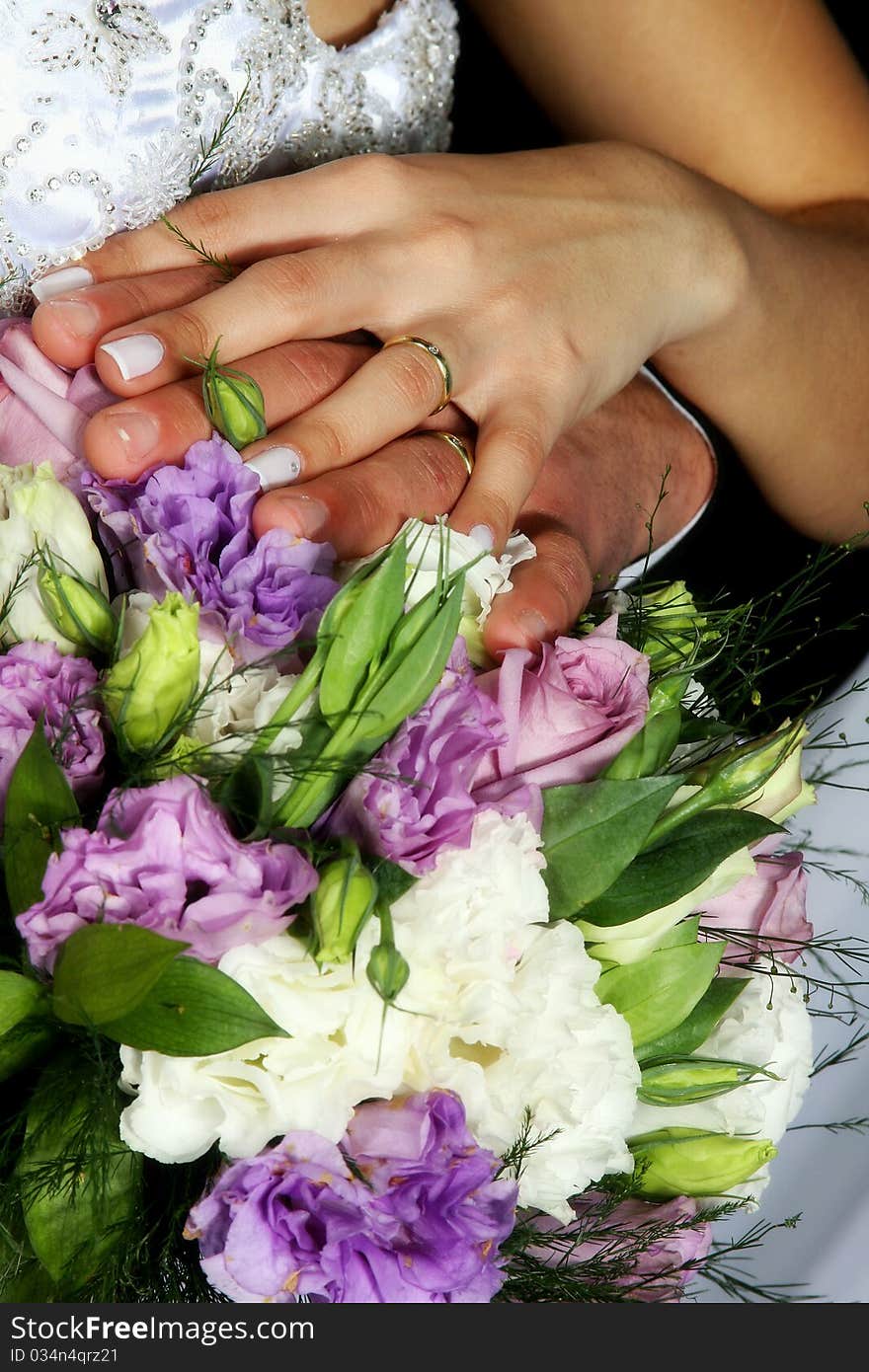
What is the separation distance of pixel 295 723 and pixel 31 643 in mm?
109

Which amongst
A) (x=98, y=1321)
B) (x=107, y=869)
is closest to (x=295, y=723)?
(x=107, y=869)

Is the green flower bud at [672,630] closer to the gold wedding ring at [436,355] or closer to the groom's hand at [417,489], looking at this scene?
the groom's hand at [417,489]

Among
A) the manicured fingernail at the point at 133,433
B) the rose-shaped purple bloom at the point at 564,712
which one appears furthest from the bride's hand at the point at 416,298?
the rose-shaped purple bloom at the point at 564,712

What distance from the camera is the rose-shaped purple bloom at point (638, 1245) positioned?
0.49 metres

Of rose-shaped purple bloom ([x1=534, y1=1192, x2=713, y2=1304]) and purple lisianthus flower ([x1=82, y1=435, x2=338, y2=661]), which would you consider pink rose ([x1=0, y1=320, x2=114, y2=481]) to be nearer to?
purple lisianthus flower ([x1=82, y1=435, x2=338, y2=661])

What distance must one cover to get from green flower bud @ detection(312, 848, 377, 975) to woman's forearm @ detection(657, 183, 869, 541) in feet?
2.10

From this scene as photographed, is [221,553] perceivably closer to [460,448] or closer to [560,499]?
[460,448]

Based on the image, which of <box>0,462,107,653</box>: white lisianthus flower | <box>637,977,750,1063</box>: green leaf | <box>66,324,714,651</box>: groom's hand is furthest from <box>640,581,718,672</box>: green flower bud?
<box>0,462,107,653</box>: white lisianthus flower

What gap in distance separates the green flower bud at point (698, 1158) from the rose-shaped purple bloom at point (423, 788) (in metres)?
0.20

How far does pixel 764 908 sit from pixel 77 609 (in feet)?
1.03

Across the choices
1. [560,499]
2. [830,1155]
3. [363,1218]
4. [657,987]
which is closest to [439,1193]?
[363,1218]

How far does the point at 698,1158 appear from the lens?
1.66 feet

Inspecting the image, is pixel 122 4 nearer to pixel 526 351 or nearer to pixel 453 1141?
pixel 526 351

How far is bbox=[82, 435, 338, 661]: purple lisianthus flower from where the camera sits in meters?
0.43
